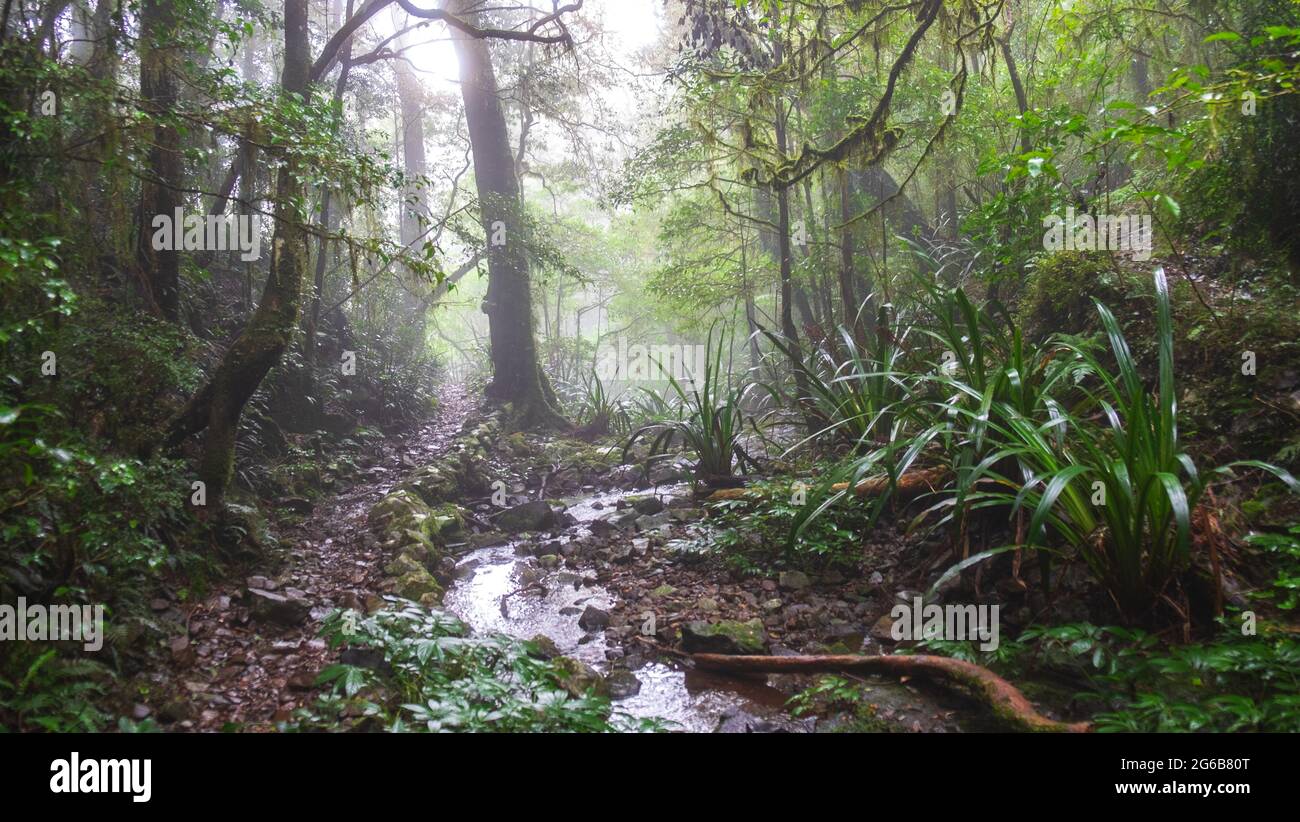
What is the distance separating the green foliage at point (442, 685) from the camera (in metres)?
1.87

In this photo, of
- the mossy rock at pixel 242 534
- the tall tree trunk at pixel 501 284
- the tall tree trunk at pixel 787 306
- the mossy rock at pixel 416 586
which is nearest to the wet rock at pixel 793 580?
the tall tree trunk at pixel 787 306

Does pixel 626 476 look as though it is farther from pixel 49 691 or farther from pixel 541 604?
pixel 49 691

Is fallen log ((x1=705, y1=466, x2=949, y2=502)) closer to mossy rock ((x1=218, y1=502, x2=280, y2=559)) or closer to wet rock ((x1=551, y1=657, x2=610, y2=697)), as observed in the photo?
wet rock ((x1=551, y1=657, x2=610, y2=697))

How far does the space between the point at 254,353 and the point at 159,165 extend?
5.27ft

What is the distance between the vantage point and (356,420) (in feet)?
24.0

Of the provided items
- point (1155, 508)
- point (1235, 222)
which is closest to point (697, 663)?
point (1155, 508)

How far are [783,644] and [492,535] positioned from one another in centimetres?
262

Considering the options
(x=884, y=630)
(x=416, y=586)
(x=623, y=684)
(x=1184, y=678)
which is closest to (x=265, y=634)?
(x=416, y=586)

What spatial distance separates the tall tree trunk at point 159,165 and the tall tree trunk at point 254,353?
2.64 feet

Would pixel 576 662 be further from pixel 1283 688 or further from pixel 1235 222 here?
pixel 1235 222

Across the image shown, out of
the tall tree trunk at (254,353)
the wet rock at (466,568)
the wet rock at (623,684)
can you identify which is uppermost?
the tall tree trunk at (254,353)

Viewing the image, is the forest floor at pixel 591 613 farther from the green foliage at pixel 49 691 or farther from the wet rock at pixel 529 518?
the green foliage at pixel 49 691

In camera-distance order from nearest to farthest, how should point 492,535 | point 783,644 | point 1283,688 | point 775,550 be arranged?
point 1283,688 → point 783,644 → point 775,550 → point 492,535

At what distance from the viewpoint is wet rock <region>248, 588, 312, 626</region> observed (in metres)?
3.05
